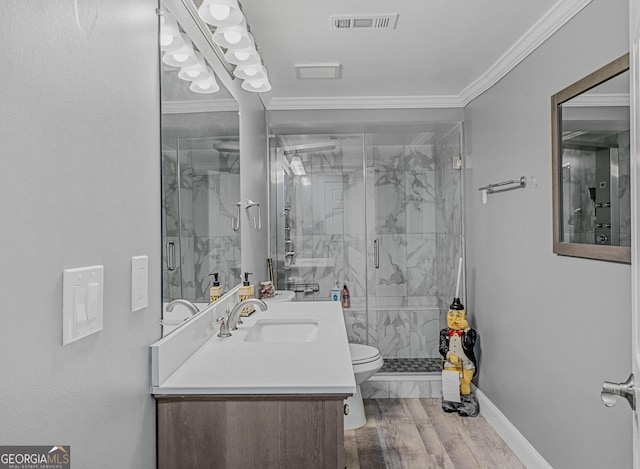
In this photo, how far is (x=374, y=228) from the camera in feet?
12.7

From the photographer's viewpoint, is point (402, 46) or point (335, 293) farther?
point (335, 293)

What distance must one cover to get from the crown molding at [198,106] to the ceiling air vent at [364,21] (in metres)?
0.66

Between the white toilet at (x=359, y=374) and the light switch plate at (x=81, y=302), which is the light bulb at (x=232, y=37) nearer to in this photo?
the light switch plate at (x=81, y=302)

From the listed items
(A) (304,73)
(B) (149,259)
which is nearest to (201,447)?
(B) (149,259)

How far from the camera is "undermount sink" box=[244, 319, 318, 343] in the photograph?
7.14ft

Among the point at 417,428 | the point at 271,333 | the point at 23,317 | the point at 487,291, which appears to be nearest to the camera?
the point at 23,317

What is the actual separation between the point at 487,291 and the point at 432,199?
971 mm

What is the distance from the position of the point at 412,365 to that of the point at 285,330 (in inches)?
76.5

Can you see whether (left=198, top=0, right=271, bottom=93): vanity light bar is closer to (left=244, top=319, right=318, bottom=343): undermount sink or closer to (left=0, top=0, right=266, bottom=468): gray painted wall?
(left=0, top=0, right=266, bottom=468): gray painted wall

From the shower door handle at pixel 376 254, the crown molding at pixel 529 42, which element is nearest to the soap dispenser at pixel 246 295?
the shower door handle at pixel 376 254

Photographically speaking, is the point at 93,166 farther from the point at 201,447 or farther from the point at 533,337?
the point at 533,337

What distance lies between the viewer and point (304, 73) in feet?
10.00

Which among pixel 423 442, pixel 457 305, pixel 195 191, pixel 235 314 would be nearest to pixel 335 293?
pixel 457 305

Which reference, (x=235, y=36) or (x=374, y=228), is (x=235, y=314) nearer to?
(x=235, y=36)
